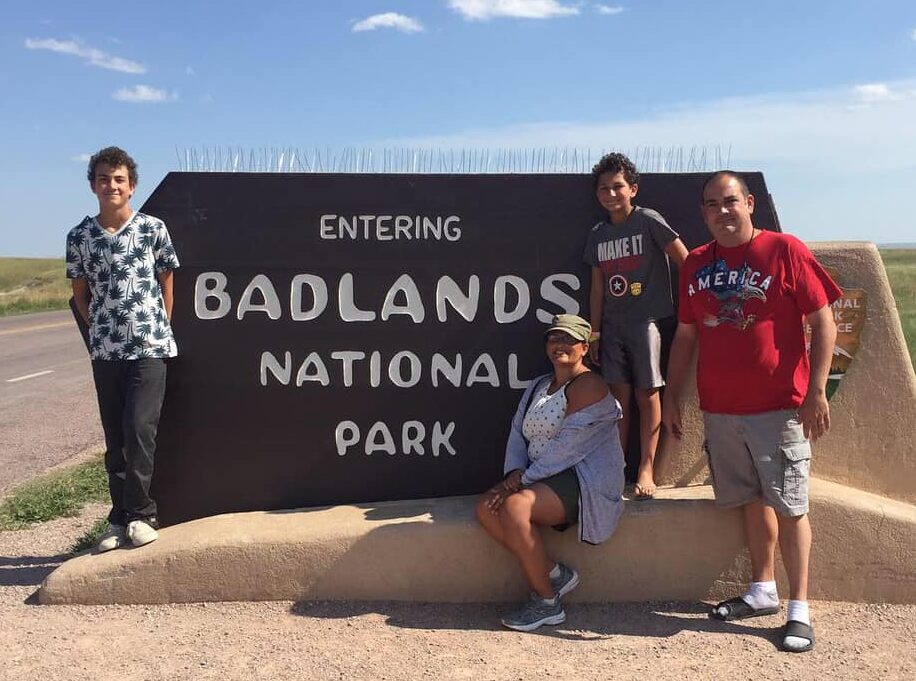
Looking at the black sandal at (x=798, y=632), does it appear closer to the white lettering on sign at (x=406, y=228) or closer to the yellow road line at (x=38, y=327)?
the white lettering on sign at (x=406, y=228)

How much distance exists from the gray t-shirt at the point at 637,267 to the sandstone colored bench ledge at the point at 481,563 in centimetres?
94

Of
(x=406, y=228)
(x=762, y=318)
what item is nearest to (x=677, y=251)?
(x=762, y=318)

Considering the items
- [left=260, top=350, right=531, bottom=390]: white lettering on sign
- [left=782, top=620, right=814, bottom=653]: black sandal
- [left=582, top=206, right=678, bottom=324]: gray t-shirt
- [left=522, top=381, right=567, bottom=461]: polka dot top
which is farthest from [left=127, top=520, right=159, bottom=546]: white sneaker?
[left=782, top=620, right=814, bottom=653]: black sandal

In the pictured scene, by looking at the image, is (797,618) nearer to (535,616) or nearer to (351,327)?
(535,616)

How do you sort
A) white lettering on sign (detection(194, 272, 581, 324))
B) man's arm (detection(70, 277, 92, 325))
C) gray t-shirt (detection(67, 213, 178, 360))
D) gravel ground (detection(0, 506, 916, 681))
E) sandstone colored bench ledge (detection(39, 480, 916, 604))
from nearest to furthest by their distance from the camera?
gravel ground (detection(0, 506, 916, 681)) → sandstone colored bench ledge (detection(39, 480, 916, 604)) → gray t-shirt (detection(67, 213, 178, 360)) → man's arm (detection(70, 277, 92, 325)) → white lettering on sign (detection(194, 272, 581, 324))

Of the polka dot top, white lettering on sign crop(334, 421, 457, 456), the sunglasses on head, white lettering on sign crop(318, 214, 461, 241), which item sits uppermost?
white lettering on sign crop(318, 214, 461, 241)

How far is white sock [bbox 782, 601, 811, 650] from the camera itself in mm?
3371

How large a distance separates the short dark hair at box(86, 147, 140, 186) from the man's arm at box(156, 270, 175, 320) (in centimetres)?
47

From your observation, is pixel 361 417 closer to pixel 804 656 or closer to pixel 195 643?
pixel 195 643

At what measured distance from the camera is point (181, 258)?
14.5 feet

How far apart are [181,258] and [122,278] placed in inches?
18.7

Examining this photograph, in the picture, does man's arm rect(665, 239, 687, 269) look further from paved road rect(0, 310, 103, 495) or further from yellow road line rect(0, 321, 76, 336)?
yellow road line rect(0, 321, 76, 336)

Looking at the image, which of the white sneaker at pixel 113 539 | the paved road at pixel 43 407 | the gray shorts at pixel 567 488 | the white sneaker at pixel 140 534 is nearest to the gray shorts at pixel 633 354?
the gray shorts at pixel 567 488

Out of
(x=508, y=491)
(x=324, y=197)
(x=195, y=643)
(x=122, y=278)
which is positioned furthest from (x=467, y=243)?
(x=195, y=643)
